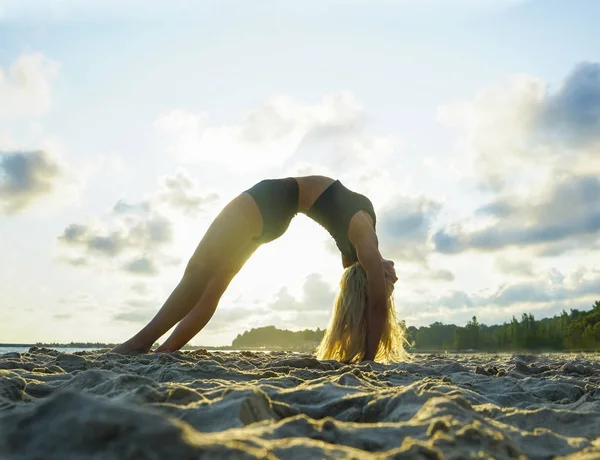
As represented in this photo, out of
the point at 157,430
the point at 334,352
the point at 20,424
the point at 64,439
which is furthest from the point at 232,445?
the point at 334,352

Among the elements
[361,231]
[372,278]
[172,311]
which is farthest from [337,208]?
[172,311]

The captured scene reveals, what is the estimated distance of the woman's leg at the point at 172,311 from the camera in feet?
15.4

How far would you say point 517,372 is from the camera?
4211 mm

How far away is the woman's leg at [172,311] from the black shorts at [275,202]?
0.77 meters

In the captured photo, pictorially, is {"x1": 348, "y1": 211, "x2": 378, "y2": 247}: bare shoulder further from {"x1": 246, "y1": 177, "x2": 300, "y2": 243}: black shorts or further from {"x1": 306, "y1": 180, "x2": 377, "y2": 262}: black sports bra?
{"x1": 246, "y1": 177, "x2": 300, "y2": 243}: black shorts

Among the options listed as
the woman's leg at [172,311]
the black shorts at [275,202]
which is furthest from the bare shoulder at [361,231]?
the woman's leg at [172,311]

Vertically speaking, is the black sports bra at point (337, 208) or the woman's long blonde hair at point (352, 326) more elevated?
the black sports bra at point (337, 208)

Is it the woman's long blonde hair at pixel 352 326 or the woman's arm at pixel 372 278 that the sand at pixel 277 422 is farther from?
the woman's long blonde hair at pixel 352 326

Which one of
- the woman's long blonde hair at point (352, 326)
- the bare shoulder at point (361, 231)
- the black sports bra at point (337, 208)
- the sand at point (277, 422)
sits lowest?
the sand at point (277, 422)

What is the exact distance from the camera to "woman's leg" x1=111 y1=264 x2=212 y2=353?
15.4ft

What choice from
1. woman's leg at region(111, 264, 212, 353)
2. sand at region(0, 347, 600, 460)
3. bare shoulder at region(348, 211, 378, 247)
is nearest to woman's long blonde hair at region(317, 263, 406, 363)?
bare shoulder at region(348, 211, 378, 247)

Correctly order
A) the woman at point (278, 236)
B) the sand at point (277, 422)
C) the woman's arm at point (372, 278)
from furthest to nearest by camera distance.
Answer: the woman's arm at point (372, 278) < the woman at point (278, 236) < the sand at point (277, 422)

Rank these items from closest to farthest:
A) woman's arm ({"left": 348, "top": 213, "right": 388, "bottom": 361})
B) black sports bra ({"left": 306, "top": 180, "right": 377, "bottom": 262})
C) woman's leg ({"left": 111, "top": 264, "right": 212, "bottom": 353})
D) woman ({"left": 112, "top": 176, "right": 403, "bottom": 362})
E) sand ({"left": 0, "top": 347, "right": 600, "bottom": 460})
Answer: sand ({"left": 0, "top": 347, "right": 600, "bottom": 460}) → woman's leg ({"left": 111, "top": 264, "right": 212, "bottom": 353}) → woman ({"left": 112, "top": 176, "right": 403, "bottom": 362}) → woman's arm ({"left": 348, "top": 213, "right": 388, "bottom": 361}) → black sports bra ({"left": 306, "top": 180, "right": 377, "bottom": 262})

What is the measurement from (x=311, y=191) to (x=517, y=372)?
2451 mm
